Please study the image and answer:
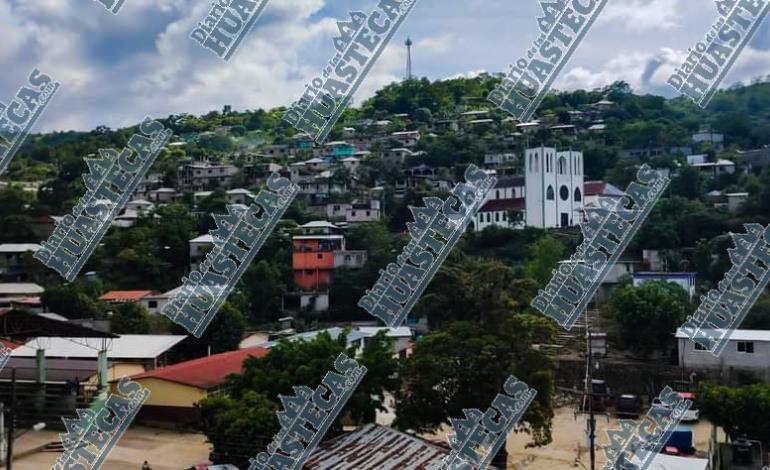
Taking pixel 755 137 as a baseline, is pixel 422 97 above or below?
above

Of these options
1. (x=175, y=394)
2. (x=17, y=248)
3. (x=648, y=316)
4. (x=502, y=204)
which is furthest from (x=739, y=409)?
(x=17, y=248)

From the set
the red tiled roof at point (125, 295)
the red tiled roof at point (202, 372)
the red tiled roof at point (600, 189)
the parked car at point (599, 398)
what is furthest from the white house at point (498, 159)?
the red tiled roof at point (202, 372)

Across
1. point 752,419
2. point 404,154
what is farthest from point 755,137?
point 752,419

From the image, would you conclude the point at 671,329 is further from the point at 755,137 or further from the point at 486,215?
the point at 755,137

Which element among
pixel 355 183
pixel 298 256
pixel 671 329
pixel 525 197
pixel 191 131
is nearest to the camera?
pixel 671 329

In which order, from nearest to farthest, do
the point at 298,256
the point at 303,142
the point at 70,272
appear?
1. the point at 70,272
2. the point at 298,256
3. the point at 303,142

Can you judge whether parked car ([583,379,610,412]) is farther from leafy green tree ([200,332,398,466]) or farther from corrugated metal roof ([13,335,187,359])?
corrugated metal roof ([13,335,187,359])

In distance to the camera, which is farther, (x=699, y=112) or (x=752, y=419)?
(x=699, y=112)

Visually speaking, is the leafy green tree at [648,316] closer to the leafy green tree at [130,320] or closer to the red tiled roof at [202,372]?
the red tiled roof at [202,372]
